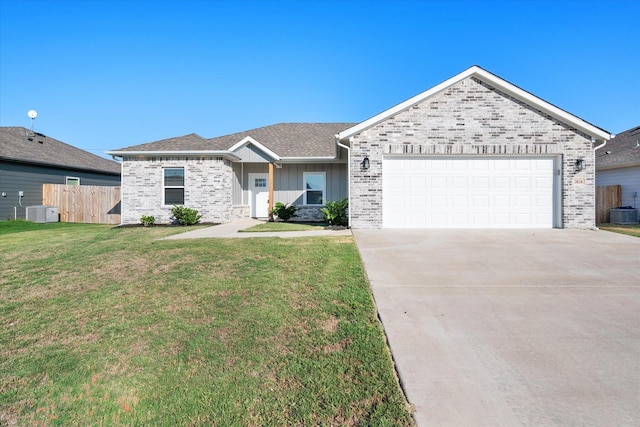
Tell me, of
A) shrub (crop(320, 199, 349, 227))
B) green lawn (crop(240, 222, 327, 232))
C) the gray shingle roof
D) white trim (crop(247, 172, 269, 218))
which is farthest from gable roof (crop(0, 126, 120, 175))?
shrub (crop(320, 199, 349, 227))

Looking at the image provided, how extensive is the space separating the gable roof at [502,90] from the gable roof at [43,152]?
1677cm

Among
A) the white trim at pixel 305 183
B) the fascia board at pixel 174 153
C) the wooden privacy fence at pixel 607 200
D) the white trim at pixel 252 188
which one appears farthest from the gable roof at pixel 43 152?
the wooden privacy fence at pixel 607 200

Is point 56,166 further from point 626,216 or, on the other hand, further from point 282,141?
point 626,216

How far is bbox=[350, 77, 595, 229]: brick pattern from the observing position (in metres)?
10.7

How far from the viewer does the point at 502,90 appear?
10.7 meters

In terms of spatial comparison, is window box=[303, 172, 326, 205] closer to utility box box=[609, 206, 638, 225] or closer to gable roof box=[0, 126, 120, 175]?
utility box box=[609, 206, 638, 225]

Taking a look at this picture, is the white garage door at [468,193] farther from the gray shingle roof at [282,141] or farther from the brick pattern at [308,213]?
the brick pattern at [308,213]

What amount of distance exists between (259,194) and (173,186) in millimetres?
4052

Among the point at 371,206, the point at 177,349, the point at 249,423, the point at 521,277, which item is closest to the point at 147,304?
the point at 177,349

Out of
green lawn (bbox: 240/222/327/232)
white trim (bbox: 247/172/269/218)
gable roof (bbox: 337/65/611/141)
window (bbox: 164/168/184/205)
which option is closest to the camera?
gable roof (bbox: 337/65/611/141)

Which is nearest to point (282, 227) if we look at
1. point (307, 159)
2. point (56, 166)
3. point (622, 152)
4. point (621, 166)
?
point (307, 159)

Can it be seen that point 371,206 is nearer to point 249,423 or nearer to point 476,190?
point 476,190

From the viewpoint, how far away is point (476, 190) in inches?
427

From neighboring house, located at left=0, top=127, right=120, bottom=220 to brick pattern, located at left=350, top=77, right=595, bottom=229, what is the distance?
16924 millimetres
